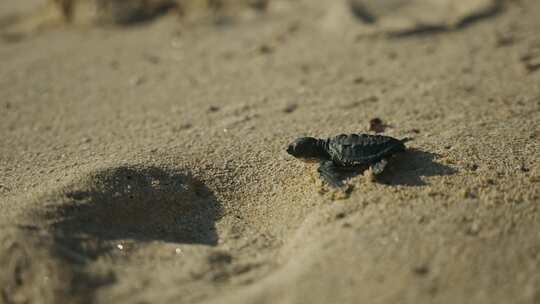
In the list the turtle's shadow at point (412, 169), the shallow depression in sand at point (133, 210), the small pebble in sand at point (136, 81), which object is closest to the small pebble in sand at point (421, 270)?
the turtle's shadow at point (412, 169)

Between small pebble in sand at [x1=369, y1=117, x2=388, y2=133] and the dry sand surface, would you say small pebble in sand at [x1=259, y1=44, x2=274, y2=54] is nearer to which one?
the dry sand surface

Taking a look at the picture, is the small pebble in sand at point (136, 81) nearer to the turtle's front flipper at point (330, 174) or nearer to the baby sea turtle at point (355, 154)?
the baby sea turtle at point (355, 154)

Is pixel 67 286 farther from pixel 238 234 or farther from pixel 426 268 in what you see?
pixel 426 268

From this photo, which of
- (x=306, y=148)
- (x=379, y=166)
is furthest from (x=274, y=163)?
(x=379, y=166)

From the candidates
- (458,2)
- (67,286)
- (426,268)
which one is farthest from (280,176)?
(458,2)

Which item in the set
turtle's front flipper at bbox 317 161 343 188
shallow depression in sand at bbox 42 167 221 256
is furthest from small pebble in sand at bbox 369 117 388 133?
shallow depression in sand at bbox 42 167 221 256

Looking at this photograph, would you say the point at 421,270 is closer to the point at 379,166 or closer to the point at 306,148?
the point at 379,166

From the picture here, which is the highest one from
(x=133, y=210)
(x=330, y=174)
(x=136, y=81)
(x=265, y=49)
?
(x=265, y=49)
